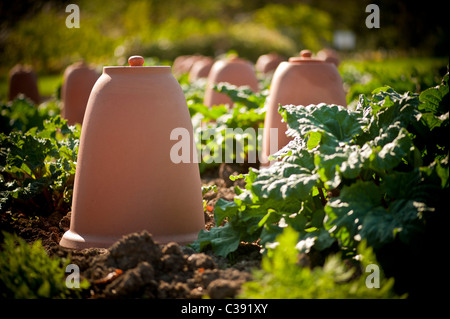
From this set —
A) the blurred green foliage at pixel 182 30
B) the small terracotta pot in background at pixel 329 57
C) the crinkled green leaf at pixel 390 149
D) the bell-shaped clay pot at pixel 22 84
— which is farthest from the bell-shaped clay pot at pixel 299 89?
the blurred green foliage at pixel 182 30

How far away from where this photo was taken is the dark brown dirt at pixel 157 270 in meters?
2.69

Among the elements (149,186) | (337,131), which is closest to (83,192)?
(149,186)

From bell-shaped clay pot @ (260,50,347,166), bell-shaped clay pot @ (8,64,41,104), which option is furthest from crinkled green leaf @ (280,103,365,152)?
bell-shaped clay pot @ (8,64,41,104)

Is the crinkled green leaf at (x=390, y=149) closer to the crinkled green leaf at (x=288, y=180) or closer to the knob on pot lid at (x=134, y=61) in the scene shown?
the crinkled green leaf at (x=288, y=180)

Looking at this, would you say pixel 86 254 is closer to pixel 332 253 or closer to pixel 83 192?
pixel 83 192

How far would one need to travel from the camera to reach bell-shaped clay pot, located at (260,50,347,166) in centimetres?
497

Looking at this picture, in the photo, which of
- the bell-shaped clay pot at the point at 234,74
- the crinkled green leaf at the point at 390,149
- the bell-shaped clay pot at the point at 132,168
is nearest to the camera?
the crinkled green leaf at the point at 390,149

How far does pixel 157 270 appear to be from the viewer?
2.91 meters

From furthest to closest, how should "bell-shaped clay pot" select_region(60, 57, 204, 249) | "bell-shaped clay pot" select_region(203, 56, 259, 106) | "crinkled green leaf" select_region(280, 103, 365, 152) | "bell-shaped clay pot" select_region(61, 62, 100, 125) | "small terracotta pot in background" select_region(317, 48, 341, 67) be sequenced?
1. "small terracotta pot in background" select_region(317, 48, 341, 67)
2. "bell-shaped clay pot" select_region(203, 56, 259, 106)
3. "bell-shaped clay pot" select_region(61, 62, 100, 125)
4. "bell-shaped clay pot" select_region(60, 57, 204, 249)
5. "crinkled green leaf" select_region(280, 103, 365, 152)

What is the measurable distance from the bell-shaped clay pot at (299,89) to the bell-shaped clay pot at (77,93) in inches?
142

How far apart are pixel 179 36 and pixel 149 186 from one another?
20344mm

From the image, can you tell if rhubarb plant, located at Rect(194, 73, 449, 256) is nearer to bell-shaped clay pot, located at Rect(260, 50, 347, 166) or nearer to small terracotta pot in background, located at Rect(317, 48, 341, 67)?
bell-shaped clay pot, located at Rect(260, 50, 347, 166)

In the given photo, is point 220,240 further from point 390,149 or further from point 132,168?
point 390,149

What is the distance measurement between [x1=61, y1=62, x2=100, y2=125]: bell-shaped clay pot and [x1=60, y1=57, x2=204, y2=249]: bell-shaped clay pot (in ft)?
14.7
